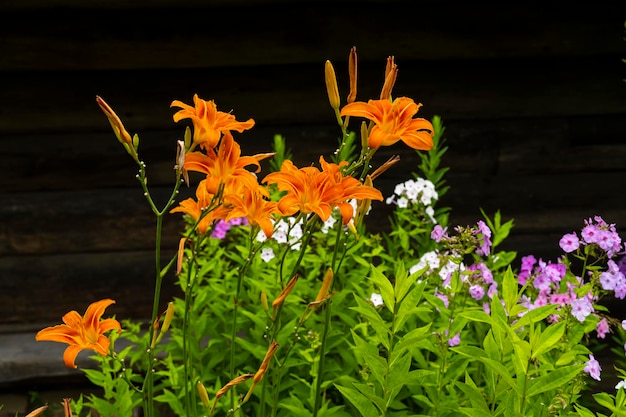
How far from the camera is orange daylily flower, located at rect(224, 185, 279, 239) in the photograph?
1.15 metres

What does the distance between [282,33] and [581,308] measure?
182 centimetres

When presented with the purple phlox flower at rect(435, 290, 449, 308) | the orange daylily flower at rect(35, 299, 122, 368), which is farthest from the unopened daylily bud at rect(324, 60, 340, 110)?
the purple phlox flower at rect(435, 290, 449, 308)

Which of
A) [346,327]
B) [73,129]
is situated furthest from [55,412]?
[346,327]

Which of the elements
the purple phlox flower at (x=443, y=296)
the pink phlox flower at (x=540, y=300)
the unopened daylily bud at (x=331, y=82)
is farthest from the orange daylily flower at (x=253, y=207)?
the pink phlox flower at (x=540, y=300)

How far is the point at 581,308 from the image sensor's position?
5.43 feet

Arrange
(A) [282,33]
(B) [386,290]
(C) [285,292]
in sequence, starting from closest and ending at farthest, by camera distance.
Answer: (C) [285,292] < (B) [386,290] < (A) [282,33]

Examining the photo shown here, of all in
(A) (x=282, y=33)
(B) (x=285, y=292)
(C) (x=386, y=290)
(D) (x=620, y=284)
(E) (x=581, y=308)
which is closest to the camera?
(B) (x=285, y=292)

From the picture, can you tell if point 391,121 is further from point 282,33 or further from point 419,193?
point 282,33

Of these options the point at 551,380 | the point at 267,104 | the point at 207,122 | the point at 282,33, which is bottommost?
the point at 551,380

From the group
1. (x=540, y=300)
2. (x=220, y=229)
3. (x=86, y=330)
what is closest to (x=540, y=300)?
(x=540, y=300)

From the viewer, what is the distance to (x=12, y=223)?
125 inches

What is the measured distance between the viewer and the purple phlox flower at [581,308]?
164 cm

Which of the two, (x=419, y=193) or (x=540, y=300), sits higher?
(x=419, y=193)

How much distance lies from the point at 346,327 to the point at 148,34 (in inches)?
61.9
